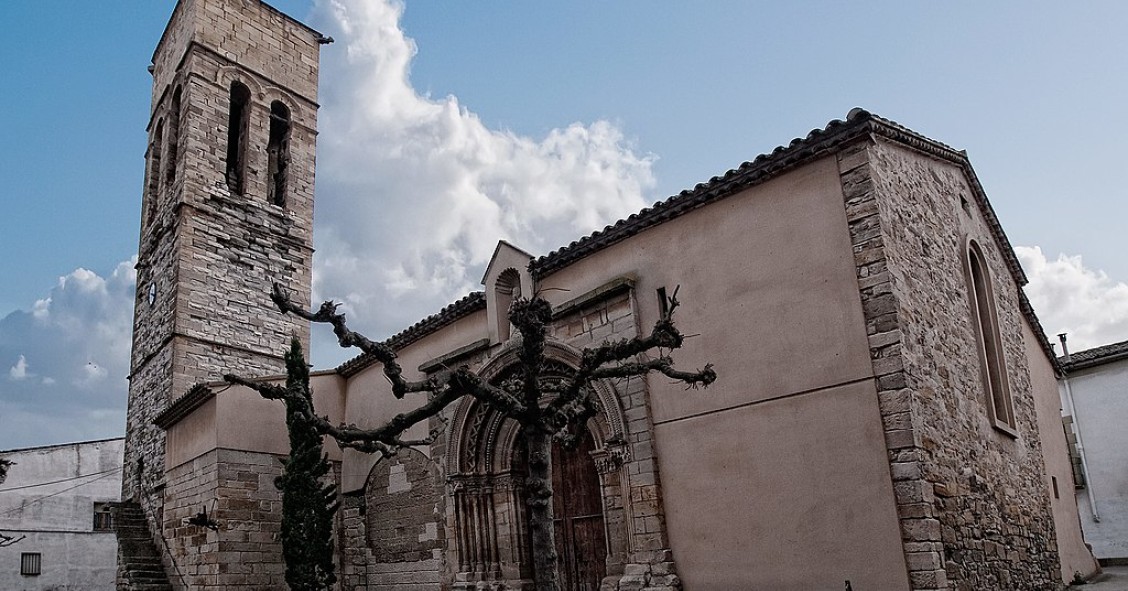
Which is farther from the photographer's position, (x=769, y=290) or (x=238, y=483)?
(x=238, y=483)

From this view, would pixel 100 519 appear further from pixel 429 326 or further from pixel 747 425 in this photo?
pixel 747 425

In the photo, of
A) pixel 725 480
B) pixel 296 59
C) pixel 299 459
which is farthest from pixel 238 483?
pixel 296 59

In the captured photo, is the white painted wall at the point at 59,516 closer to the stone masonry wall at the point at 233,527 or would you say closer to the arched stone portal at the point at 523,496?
the stone masonry wall at the point at 233,527

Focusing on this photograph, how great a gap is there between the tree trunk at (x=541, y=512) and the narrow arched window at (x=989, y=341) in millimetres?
6268

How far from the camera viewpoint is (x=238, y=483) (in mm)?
14078

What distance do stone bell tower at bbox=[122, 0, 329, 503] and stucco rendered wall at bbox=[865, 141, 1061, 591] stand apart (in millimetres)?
14558

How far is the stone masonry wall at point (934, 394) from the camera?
788cm

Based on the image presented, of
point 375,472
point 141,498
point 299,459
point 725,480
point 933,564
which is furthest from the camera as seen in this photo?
point 141,498

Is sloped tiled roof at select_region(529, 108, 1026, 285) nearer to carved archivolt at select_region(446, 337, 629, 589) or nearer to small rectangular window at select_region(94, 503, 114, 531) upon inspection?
carved archivolt at select_region(446, 337, 629, 589)

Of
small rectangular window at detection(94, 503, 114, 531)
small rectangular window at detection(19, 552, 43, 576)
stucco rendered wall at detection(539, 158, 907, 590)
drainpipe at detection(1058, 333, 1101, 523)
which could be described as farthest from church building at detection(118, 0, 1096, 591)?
small rectangular window at detection(94, 503, 114, 531)

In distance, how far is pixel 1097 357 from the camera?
19734mm

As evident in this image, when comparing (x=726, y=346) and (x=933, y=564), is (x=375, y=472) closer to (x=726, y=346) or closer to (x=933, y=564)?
(x=726, y=346)

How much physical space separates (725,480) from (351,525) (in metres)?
8.01

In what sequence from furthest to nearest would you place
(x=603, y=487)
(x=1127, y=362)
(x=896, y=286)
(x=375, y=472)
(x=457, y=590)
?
(x=1127, y=362) → (x=375, y=472) → (x=457, y=590) → (x=603, y=487) → (x=896, y=286)
